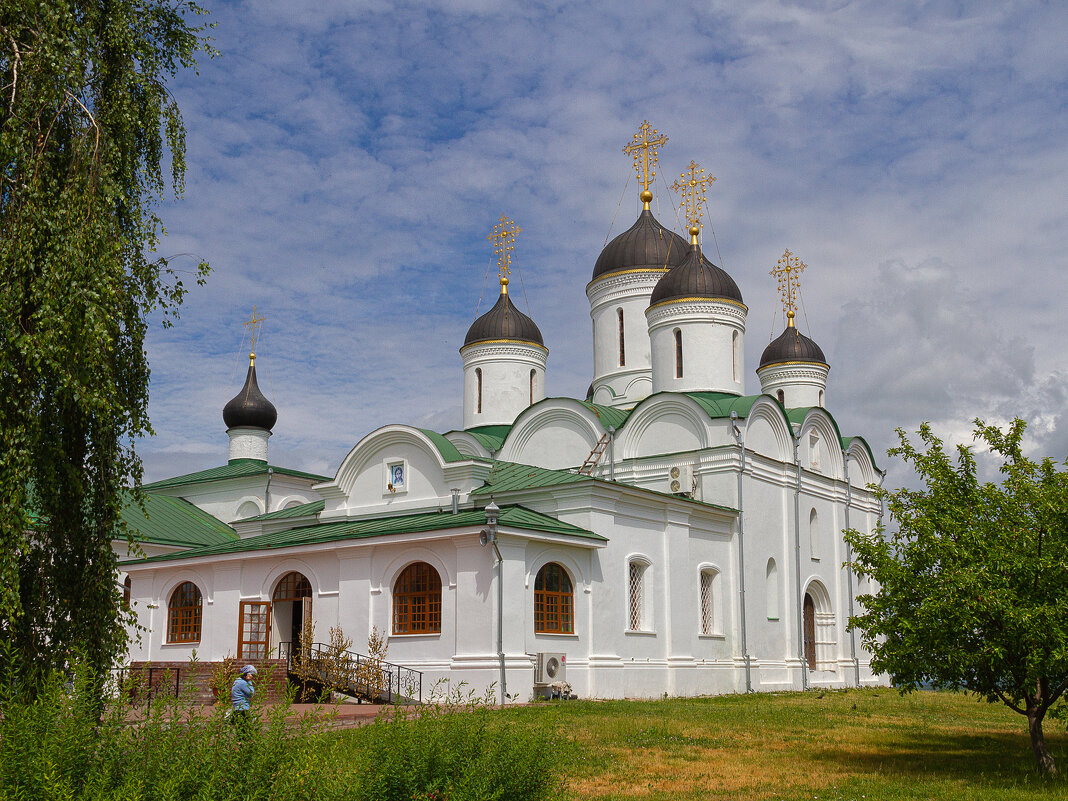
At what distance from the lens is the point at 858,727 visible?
1630cm

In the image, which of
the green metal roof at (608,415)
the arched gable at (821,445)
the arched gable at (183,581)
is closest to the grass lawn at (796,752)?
the green metal roof at (608,415)

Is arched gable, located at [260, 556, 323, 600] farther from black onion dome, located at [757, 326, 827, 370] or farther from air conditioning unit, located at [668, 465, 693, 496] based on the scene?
black onion dome, located at [757, 326, 827, 370]

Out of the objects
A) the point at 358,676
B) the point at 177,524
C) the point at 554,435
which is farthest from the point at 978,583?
the point at 177,524

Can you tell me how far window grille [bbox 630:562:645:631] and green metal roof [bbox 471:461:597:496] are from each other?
90.5 inches

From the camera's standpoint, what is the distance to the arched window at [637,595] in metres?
22.4

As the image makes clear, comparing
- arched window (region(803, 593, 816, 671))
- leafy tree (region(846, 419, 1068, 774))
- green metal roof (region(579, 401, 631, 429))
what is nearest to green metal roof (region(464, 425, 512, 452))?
green metal roof (region(579, 401, 631, 429))

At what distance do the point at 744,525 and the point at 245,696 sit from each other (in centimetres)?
1661

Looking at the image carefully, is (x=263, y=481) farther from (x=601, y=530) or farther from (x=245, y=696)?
(x=245, y=696)

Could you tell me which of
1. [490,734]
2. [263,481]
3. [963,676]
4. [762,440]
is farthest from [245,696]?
[263,481]

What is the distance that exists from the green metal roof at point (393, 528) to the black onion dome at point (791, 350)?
17.3 m

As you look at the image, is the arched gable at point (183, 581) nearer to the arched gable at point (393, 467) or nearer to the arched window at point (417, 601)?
the arched gable at point (393, 467)

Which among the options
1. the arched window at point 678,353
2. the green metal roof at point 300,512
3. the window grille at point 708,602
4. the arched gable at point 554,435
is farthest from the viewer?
the arched window at point 678,353

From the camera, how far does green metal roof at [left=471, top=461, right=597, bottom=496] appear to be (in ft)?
74.8

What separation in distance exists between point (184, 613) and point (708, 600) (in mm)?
12165
